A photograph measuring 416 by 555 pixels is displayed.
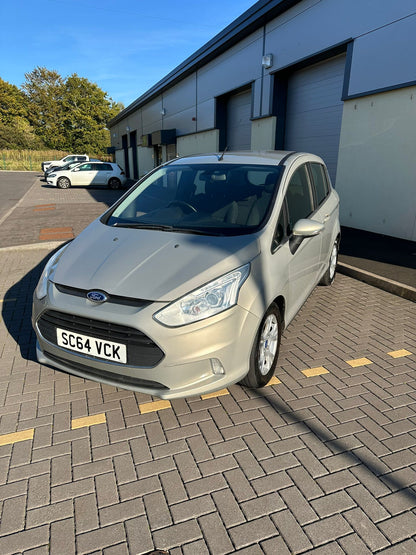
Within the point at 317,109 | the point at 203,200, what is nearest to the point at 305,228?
the point at 203,200

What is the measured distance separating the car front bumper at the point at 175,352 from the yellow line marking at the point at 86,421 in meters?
0.33

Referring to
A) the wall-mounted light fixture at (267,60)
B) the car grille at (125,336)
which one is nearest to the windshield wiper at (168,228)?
the car grille at (125,336)

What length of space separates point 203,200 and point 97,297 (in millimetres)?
1495

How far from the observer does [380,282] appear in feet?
17.7

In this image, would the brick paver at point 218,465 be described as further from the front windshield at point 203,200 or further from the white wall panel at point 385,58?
the white wall panel at point 385,58

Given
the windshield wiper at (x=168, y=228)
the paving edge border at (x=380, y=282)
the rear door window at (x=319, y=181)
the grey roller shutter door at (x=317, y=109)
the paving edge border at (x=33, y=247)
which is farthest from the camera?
the grey roller shutter door at (x=317, y=109)

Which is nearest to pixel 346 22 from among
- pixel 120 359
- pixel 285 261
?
pixel 285 261

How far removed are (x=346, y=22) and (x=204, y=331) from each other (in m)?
9.16

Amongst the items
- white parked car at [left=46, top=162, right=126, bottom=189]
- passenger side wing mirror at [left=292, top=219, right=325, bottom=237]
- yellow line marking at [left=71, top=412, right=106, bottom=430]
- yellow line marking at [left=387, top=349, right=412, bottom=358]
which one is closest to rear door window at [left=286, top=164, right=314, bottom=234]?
passenger side wing mirror at [left=292, top=219, right=325, bottom=237]

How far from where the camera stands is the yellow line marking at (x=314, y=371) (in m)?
3.17

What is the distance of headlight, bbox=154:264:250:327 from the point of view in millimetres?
2242

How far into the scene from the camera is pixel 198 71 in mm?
16547

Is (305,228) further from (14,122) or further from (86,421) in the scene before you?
(14,122)

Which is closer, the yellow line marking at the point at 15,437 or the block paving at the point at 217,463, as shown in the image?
the block paving at the point at 217,463
